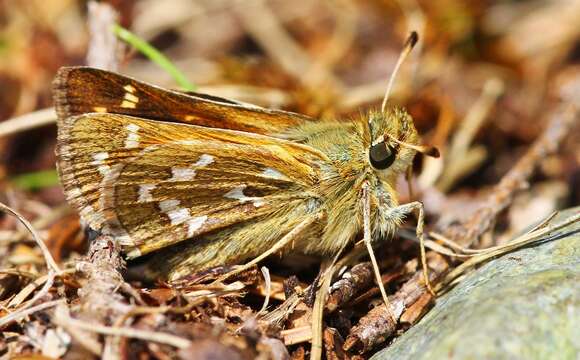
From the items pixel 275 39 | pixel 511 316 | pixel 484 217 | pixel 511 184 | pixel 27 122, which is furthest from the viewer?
pixel 275 39

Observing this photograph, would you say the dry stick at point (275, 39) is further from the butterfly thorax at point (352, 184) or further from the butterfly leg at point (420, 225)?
the butterfly leg at point (420, 225)

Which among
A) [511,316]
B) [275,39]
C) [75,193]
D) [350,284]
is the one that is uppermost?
[275,39]

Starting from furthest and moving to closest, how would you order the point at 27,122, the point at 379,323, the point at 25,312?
the point at 27,122
the point at 379,323
the point at 25,312

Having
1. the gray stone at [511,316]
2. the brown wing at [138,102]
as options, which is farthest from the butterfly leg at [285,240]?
the gray stone at [511,316]

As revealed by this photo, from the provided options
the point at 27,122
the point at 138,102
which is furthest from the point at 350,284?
the point at 27,122

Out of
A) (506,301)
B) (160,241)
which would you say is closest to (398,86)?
(160,241)

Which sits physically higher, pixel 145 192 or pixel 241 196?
pixel 145 192

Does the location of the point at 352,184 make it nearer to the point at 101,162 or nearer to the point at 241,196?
the point at 241,196

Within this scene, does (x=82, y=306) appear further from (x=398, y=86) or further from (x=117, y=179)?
(x=398, y=86)

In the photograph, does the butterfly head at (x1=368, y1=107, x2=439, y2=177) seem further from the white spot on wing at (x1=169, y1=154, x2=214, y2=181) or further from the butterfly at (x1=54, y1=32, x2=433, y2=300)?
the white spot on wing at (x1=169, y1=154, x2=214, y2=181)
